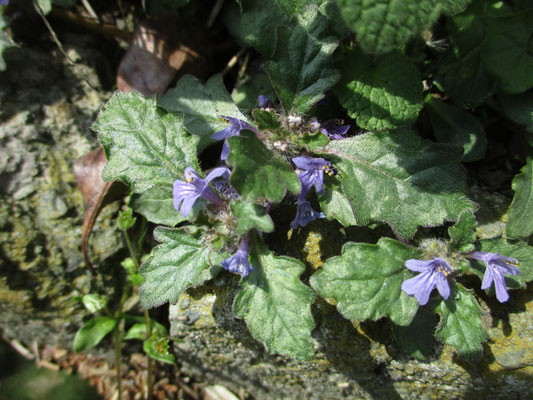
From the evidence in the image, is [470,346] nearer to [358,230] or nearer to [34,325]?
[358,230]

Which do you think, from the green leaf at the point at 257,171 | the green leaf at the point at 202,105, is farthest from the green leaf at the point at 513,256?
the green leaf at the point at 202,105

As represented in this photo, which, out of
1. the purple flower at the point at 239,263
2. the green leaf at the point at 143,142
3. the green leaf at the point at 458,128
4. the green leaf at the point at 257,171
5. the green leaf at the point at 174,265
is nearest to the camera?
the green leaf at the point at 257,171

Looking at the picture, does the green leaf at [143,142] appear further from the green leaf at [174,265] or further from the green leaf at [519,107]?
the green leaf at [519,107]

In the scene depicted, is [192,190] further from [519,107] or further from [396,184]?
[519,107]

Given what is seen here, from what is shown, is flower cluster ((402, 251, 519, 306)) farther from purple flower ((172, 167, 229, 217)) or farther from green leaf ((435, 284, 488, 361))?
purple flower ((172, 167, 229, 217))

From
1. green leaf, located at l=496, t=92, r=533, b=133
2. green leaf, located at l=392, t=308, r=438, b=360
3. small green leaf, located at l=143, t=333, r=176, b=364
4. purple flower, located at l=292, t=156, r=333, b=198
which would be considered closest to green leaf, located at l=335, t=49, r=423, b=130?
purple flower, located at l=292, t=156, r=333, b=198

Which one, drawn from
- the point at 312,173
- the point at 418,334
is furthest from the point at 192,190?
the point at 418,334

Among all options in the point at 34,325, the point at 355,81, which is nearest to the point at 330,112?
the point at 355,81
